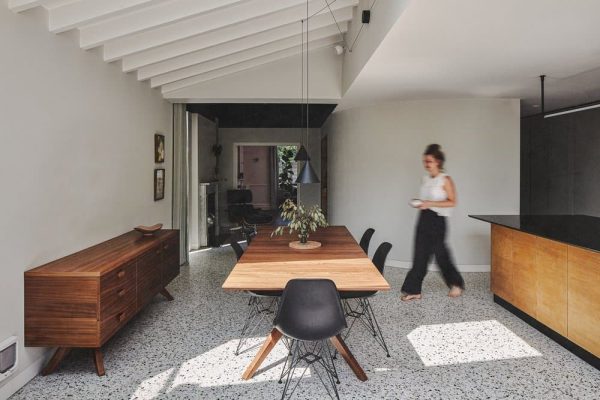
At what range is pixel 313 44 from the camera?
203 inches

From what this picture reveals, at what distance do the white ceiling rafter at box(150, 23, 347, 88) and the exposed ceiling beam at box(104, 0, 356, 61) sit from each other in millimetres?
1043

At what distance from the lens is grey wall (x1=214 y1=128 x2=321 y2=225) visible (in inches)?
386

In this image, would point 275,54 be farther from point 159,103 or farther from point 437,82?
point 437,82

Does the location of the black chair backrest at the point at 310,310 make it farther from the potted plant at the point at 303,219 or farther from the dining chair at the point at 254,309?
the potted plant at the point at 303,219

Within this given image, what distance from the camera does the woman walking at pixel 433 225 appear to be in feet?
13.3

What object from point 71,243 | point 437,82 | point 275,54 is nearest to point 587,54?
point 437,82

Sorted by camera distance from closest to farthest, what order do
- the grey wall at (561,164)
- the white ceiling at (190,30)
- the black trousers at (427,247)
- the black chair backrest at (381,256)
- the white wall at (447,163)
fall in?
1. the white ceiling at (190,30)
2. the black chair backrest at (381,256)
3. the black trousers at (427,247)
4. the white wall at (447,163)
5. the grey wall at (561,164)

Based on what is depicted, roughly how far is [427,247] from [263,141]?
21.5ft

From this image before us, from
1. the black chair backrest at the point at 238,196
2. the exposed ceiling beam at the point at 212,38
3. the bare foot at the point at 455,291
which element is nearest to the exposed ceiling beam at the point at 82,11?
the exposed ceiling beam at the point at 212,38

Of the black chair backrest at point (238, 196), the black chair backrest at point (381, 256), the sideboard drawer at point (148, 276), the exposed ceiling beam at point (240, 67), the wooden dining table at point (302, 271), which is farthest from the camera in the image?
the black chair backrest at point (238, 196)

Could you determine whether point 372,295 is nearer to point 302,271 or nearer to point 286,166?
point 302,271

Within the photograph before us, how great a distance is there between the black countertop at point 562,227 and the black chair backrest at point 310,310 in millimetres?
1763

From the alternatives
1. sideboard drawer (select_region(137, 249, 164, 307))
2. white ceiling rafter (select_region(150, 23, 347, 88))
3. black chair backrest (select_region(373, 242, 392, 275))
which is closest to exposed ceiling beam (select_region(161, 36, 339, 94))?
white ceiling rafter (select_region(150, 23, 347, 88))

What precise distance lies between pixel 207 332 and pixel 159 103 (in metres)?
3.24
